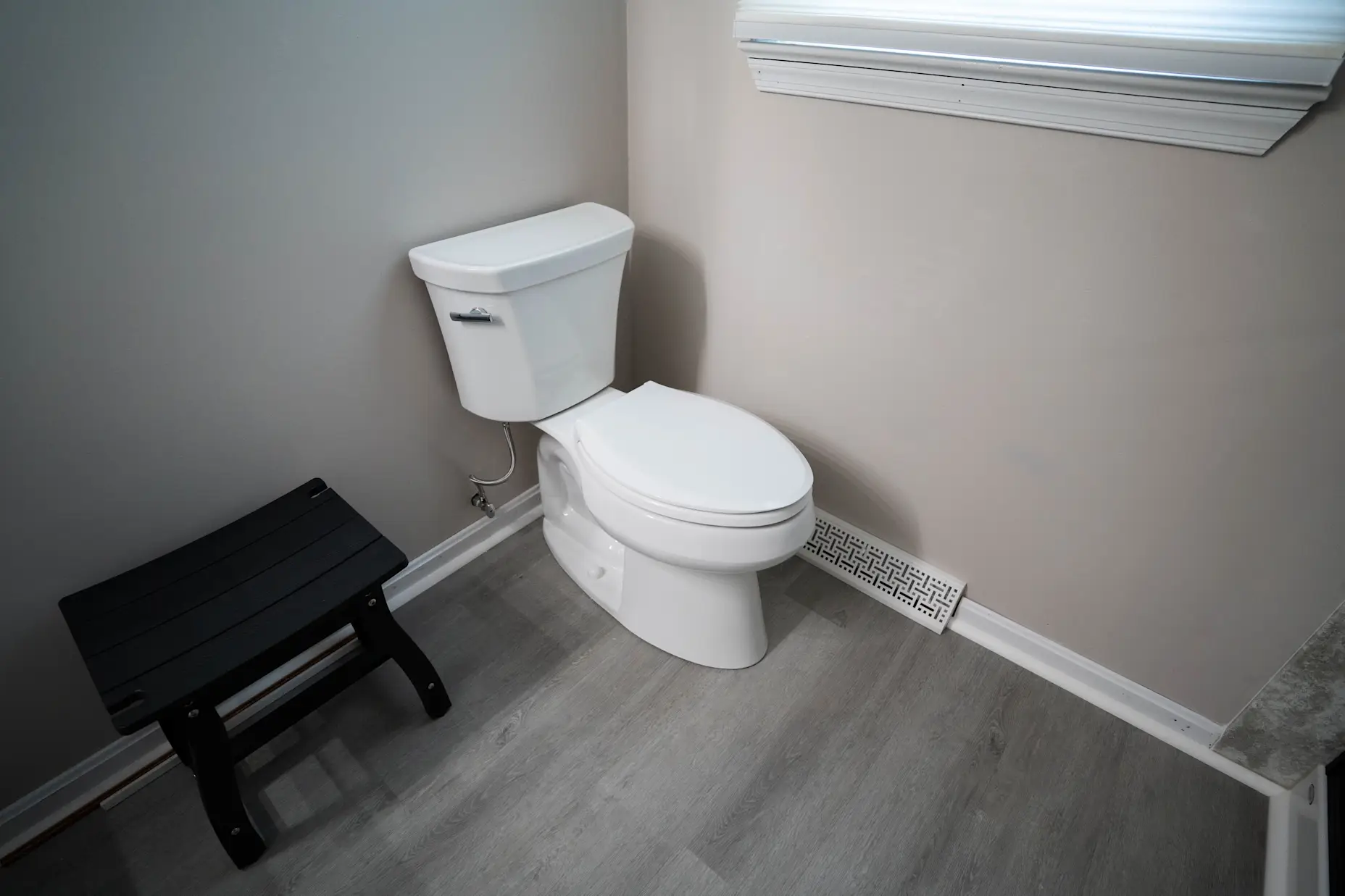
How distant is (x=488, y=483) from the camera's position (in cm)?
169

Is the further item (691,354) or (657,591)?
(691,354)

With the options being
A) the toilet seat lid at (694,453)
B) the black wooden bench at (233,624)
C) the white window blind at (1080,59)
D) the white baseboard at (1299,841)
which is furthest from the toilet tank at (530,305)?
the white baseboard at (1299,841)

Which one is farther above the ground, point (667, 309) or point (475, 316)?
point (475, 316)

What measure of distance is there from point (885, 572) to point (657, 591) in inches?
21.4

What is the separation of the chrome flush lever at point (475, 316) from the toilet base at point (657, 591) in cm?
37

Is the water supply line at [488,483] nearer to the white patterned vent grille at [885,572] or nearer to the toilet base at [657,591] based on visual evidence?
the toilet base at [657,591]

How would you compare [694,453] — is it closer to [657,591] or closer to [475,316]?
[657,591]

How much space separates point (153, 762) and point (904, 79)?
1774 mm

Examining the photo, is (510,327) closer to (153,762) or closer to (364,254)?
(364,254)

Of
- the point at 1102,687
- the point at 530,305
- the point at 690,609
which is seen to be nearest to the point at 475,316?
the point at 530,305

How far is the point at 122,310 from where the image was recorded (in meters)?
1.05

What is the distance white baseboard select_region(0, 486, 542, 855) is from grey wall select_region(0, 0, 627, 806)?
0.14 ft

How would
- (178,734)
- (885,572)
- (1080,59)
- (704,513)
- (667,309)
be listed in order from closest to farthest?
(1080,59), (178,734), (704,513), (885,572), (667,309)

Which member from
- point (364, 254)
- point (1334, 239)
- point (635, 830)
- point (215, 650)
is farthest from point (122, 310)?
point (1334, 239)
